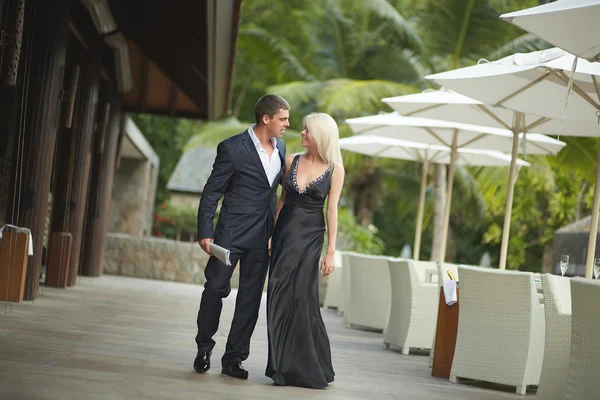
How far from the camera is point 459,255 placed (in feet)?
130

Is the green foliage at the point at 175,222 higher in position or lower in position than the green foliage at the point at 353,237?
lower

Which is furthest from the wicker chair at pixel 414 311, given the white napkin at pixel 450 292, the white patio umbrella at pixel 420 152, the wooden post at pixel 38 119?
the white patio umbrella at pixel 420 152

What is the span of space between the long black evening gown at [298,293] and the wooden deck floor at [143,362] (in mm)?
169

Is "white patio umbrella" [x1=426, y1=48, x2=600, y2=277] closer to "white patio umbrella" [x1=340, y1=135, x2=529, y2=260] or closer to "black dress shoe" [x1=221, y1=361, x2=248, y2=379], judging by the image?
"black dress shoe" [x1=221, y1=361, x2=248, y2=379]

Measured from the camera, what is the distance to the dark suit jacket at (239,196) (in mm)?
6172

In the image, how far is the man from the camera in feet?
20.2

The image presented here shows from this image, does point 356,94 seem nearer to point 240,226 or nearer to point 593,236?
point 593,236

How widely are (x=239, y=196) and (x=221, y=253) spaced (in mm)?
558

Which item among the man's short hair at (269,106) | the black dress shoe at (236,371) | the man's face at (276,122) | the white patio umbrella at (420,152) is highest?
the white patio umbrella at (420,152)

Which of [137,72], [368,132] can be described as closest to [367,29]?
[137,72]

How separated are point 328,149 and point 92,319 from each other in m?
3.69

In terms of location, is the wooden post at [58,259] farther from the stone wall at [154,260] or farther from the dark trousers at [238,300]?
the dark trousers at [238,300]

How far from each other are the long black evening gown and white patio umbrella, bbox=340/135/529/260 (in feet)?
24.9

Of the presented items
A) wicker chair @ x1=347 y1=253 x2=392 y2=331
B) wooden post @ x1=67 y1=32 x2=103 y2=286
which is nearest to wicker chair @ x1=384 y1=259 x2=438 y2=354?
wicker chair @ x1=347 y1=253 x2=392 y2=331
